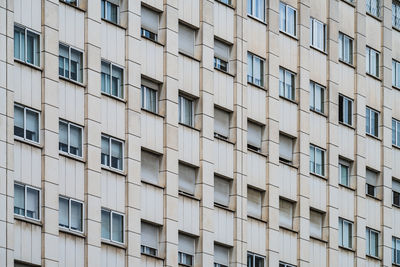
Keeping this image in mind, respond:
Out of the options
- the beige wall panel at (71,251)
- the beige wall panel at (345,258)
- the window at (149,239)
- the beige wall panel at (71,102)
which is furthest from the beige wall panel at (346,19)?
the beige wall panel at (71,251)

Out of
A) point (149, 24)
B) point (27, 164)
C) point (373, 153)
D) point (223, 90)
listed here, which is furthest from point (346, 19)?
point (27, 164)

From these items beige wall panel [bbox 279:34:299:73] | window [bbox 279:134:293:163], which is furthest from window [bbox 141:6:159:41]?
window [bbox 279:134:293:163]

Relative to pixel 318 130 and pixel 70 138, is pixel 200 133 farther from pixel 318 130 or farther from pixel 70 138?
pixel 318 130

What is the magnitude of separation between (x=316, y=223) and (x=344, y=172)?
352cm

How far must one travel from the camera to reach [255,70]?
76688 millimetres

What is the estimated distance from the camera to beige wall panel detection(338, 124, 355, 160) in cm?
8125

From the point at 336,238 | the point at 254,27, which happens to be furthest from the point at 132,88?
the point at 336,238

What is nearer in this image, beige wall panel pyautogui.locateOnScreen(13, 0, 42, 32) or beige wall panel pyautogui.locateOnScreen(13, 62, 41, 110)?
beige wall panel pyautogui.locateOnScreen(13, 62, 41, 110)

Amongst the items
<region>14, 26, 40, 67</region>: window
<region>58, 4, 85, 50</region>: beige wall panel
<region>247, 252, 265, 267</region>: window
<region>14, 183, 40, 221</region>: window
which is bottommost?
<region>14, 183, 40, 221</region>: window

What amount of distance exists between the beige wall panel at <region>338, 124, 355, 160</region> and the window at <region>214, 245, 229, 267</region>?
988 cm

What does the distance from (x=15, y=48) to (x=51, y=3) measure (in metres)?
2.34

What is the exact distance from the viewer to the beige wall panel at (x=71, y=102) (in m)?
66.1

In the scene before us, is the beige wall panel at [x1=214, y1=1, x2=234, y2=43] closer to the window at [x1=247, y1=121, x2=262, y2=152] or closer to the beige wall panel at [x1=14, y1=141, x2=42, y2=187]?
the window at [x1=247, y1=121, x2=262, y2=152]

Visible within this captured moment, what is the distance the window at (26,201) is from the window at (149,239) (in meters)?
5.95
